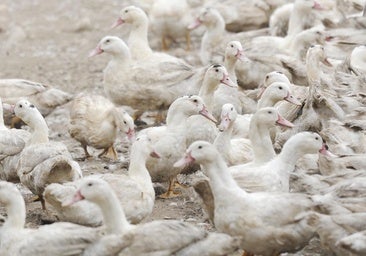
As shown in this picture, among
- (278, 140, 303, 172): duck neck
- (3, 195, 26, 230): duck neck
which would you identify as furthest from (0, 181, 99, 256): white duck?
(278, 140, 303, 172): duck neck

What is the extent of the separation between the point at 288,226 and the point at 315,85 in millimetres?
2924

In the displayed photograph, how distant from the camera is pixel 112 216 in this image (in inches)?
297

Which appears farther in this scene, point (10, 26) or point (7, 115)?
point (10, 26)

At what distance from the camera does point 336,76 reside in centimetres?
1085

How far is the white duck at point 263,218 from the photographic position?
7633 mm

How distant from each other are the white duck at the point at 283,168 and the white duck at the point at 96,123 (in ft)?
8.20

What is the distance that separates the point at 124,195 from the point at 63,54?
847 cm

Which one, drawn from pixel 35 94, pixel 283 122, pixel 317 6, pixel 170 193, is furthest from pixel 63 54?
pixel 283 122

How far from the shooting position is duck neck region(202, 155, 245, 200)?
25.7 ft

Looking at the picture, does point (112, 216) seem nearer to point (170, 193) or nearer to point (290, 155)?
point (290, 155)

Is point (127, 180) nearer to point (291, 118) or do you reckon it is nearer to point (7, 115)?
point (291, 118)

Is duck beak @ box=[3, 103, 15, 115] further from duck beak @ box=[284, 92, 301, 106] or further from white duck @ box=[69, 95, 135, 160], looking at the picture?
duck beak @ box=[284, 92, 301, 106]

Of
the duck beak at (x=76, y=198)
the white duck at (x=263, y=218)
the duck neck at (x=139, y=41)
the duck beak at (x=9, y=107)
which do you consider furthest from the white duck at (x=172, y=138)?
the duck neck at (x=139, y=41)

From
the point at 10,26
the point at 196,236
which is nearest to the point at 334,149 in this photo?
the point at 196,236
